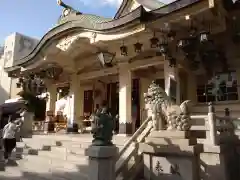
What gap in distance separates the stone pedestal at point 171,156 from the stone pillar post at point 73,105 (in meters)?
6.91

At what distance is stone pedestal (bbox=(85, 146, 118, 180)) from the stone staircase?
1.05 meters

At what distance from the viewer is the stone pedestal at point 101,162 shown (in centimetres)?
472

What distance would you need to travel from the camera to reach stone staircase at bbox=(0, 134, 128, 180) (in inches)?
250

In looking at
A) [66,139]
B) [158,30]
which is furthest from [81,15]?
[66,139]

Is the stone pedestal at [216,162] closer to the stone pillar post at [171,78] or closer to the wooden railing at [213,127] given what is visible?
the wooden railing at [213,127]

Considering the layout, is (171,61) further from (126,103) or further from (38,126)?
(38,126)

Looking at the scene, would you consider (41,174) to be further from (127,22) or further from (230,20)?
(230,20)

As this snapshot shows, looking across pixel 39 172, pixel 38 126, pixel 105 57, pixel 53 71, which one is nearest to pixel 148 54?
pixel 105 57

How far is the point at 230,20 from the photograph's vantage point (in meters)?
7.64

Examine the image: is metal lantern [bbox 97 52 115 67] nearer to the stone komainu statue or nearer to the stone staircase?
the stone staircase

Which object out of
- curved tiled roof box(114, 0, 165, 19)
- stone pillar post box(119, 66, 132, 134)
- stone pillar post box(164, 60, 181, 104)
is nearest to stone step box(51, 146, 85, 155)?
stone pillar post box(119, 66, 132, 134)

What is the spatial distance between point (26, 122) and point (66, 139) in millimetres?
3797

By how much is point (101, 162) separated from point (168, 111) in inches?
82.5

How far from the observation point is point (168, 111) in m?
5.72
